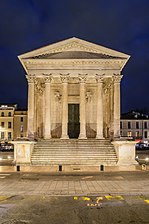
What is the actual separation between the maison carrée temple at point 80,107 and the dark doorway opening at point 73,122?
377cm

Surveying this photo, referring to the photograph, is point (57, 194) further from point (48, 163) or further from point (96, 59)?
point (96, 59)

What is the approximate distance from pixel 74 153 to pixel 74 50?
12.0 metres

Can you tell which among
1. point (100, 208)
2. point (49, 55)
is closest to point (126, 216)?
point (100, 208)

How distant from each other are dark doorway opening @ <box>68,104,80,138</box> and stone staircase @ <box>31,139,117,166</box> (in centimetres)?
665

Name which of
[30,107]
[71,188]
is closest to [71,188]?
[71,188]

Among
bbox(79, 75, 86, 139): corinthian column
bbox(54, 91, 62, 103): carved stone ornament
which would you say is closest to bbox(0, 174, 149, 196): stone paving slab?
bbox(79, 75, 86, 139): corinthian column

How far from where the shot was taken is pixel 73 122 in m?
37.8

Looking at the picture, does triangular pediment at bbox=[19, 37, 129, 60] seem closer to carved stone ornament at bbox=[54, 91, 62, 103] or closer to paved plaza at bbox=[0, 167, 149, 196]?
carved stone ornament at bbox=[54, 91, 62, 103]

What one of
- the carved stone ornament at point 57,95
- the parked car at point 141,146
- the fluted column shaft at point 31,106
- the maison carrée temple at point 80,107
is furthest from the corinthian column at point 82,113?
the parked car at point 141,146

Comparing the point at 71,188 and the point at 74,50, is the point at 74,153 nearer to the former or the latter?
the point at 74,50

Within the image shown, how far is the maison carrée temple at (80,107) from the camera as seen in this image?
2669 centimetres

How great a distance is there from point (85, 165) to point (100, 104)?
8445mm

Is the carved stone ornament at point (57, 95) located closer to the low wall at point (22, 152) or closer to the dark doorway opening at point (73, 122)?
the dark doorway opening at point (73, 122)

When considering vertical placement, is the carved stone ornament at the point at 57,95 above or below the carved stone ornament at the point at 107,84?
below
